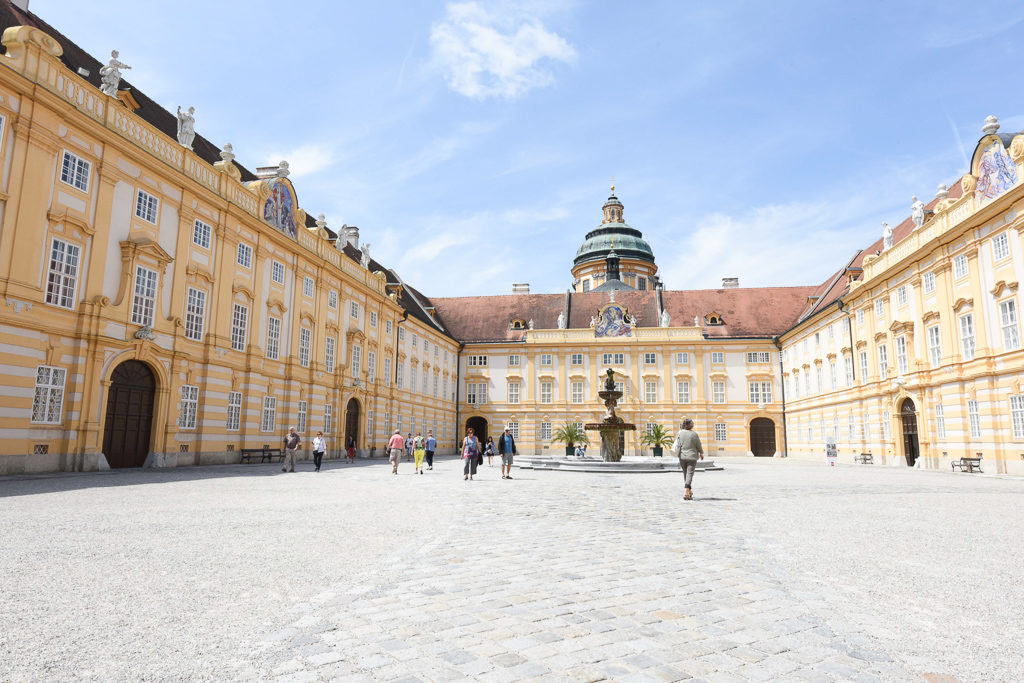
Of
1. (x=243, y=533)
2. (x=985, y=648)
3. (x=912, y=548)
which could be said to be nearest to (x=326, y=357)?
(x=243, y=533)

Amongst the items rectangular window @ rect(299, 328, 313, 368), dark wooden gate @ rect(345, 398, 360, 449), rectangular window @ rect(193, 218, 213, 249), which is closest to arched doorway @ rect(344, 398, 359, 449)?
dark wooden gate @ rect(345, 398, 360, 449)

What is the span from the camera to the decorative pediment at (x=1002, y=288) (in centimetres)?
2480

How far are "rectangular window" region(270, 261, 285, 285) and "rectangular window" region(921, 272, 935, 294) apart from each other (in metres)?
31.7

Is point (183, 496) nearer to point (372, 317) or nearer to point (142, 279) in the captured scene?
point (142, 279)

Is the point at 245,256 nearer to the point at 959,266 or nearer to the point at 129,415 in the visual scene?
the point at 129,415

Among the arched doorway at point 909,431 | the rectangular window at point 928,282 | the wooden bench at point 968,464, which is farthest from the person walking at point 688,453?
the arched doorway at point 909,431

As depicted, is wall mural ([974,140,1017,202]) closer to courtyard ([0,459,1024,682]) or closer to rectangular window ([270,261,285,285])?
courtyard ([0,459,1024,682])

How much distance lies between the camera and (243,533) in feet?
28.6

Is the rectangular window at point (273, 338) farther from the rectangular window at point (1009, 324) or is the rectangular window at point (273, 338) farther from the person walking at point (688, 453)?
the rectangular window at point (1009, 324)

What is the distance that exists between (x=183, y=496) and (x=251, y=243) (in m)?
18.1

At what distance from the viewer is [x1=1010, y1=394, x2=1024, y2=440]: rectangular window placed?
24.5 metres

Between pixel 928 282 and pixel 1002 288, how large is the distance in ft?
18.3

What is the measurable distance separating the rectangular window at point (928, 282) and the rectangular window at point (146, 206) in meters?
34.2

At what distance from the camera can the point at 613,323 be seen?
56.8 m
